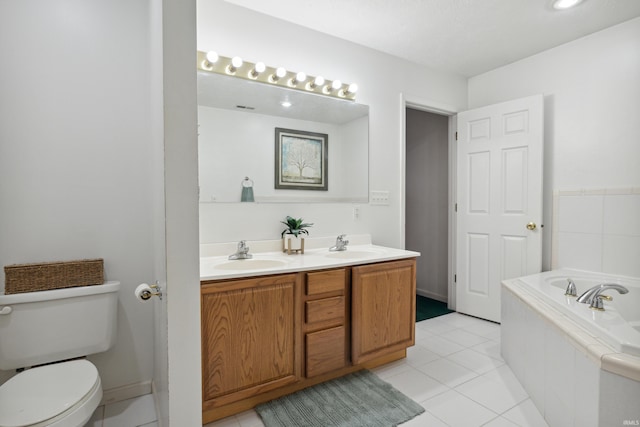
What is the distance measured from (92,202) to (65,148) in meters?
0.31

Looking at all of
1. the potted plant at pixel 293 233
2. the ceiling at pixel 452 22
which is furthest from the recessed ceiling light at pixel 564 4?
the potted plant at pixel 293 233

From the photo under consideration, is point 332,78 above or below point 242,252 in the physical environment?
above

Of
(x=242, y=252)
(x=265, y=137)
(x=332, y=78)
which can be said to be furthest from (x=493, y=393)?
(x=332, y=78)

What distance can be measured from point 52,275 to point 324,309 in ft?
4.67

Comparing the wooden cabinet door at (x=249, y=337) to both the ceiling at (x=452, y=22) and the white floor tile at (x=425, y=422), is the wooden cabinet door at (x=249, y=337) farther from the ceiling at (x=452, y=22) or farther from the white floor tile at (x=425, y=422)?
the ceiling at (x=452, y=22)

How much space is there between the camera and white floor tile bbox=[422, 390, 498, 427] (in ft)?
5.45

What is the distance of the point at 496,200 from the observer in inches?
120

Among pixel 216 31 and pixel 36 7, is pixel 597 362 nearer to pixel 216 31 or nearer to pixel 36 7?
pixel 216 31

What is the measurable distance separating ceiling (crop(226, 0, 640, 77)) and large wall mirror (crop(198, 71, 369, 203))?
524 millimetres

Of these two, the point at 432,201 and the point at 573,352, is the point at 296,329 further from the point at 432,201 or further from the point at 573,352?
the point at 432,201

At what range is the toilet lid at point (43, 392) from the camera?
3.73ft

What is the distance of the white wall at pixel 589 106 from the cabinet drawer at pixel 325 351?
2.15m

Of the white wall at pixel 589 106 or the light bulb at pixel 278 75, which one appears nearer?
the light bulb at pixel 278 75

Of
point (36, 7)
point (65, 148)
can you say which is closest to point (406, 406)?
point (65, 148)
